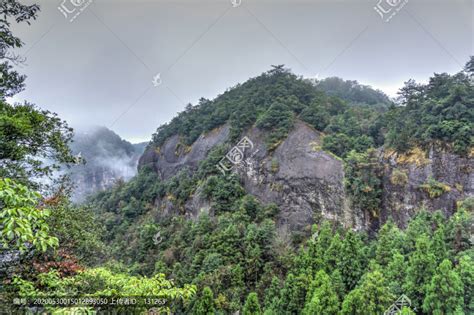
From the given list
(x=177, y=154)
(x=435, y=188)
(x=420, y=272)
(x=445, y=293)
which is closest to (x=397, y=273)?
(x=420, y=272)

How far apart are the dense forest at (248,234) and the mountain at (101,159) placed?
40.4m

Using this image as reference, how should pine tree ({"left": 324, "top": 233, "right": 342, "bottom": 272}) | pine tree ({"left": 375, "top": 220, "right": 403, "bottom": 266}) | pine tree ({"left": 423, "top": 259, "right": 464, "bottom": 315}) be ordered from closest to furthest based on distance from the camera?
pine tree ({"left": 423, "top": 259, "right": 464, "bottom": 315})
pine tree ({"left": 375, "top": 220, "right": 403, "bottom": 266})
pine tree ({"left": 324, "top": 233, "right": 342, "bottom": 272})

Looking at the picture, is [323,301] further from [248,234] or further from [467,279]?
[248,234]

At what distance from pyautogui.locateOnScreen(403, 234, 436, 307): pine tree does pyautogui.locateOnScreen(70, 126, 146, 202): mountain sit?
6384 centimetres

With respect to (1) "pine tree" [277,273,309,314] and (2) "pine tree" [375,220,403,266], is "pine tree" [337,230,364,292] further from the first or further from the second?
(1) "pine tree" [277,273,309,314]

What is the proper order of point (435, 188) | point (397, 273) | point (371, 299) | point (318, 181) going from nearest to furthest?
point (371, 299), point (397, 273), point (435, 188), point (318, 181)

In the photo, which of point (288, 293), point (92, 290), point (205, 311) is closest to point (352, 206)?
point (288, 293)

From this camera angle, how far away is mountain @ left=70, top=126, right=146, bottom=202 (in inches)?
2815

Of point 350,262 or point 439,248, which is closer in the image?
point 439,248

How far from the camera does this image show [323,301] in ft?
44.0

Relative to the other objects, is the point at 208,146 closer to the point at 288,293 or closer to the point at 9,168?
the point at 288,293

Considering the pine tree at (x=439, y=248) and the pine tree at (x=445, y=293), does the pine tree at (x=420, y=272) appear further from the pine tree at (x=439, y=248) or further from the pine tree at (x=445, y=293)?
the pine tree at (x=445, y=293)

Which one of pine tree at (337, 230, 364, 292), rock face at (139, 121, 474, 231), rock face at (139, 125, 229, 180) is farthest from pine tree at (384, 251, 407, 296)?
rock face at (139, 125, 229, 180)

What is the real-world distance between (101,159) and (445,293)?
75426 millimetres
